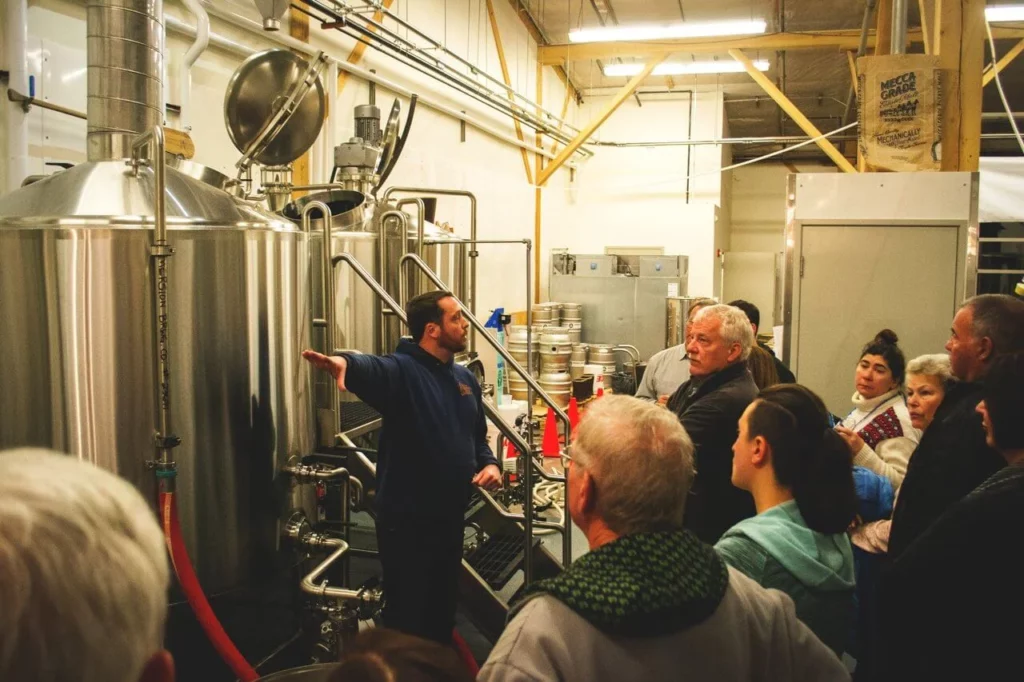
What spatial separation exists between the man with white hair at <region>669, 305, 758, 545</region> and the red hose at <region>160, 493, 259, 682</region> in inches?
57.9

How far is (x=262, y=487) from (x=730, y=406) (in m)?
1.70

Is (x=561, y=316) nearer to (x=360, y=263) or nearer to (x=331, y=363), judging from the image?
(x=360, y=263)

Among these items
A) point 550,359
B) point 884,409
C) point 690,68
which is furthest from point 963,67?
point 550,359

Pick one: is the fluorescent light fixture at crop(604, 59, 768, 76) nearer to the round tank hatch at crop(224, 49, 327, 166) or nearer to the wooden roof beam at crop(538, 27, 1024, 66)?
the wooden roof beam at crop(538, 27, 1024, 66)

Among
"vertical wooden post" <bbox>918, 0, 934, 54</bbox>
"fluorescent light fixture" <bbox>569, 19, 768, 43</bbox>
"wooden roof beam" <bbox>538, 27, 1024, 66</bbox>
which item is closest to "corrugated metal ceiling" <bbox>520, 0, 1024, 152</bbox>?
"wooden roof beam" <bbox>538, 27, 1024, 66</bbox>

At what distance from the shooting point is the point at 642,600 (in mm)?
1088

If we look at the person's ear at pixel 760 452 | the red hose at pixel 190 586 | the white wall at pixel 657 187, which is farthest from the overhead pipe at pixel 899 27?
the white wall at pixel 657 187

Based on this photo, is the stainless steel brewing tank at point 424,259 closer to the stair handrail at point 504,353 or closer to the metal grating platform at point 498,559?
the stair handrail at point 504,353

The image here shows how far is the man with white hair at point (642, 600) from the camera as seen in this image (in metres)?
1.08

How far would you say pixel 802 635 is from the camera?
1.28 metres

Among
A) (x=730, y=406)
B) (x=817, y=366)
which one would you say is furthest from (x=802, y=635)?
(x=817, y=366)

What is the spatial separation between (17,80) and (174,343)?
1773 millimetres

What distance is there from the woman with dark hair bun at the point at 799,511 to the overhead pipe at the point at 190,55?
371 cm

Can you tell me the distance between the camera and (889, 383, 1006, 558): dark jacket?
1933 millimetres
